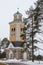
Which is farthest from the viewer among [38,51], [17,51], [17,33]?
[17,33]

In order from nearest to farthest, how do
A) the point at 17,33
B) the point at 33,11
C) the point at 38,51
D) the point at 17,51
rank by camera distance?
the point at 33,11 → the point at 38,51 → the point at 17,51 → the point at 17,33

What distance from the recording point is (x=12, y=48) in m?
55.5

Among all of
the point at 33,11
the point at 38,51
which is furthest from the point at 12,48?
the point at 33,11

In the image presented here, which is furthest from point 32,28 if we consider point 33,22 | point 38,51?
point 38,51

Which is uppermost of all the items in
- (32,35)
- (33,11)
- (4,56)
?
(33,11)

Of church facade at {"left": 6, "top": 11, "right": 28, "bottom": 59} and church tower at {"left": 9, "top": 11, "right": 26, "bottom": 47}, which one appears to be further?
church tower at {"left": 9, "top": 11, "right": 26, "bottom": 47}

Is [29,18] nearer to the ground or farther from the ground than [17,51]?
farther from the ground

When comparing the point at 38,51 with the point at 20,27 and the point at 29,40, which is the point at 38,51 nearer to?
the point at 29,40

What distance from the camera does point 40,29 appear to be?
3847cm

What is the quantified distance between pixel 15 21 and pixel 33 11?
66.7ft

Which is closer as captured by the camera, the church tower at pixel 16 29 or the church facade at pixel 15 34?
the church facade at pixel 15 34

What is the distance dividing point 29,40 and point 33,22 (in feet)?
8.69

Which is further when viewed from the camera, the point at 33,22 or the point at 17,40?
the point at 17,40

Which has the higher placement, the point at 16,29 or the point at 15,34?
the point at 16,29
